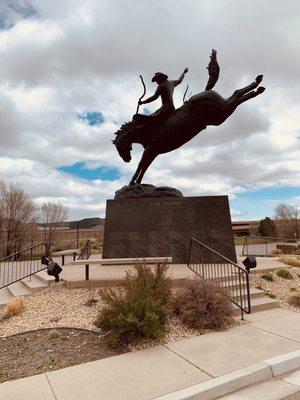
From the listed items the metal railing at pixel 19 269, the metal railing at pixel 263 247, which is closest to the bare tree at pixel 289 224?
the metal railing at pixel 263 247

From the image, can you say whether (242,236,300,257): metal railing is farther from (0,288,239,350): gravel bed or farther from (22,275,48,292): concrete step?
(0,288,239,350): gravel bed

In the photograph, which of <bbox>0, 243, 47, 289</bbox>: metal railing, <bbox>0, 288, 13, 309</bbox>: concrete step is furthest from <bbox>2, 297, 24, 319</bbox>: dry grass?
<bbox>0, 243, 47, 289</bbox>: metal railing

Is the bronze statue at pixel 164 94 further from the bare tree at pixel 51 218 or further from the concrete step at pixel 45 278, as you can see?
the bare tree at pixel 51 218

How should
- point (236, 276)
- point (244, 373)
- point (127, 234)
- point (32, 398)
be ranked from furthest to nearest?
point (127, 234) < point (236, 276) < point (244, 373) < point (32, 398)

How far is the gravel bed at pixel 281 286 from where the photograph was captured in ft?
25.5

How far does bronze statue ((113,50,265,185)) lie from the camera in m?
11.3

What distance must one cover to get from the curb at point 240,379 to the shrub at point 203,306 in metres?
1.48

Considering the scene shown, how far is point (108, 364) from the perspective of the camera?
4.60 meters

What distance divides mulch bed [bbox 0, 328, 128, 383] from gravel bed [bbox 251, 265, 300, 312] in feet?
14.0

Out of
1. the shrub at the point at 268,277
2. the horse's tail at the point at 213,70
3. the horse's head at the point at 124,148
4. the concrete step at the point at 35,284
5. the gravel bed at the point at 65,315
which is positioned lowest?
the gravel bed at the point at 65,315

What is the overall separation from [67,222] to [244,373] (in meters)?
42.6

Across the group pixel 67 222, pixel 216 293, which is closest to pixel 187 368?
pixel 216 293

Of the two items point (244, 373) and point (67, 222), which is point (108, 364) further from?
point (67, 222)

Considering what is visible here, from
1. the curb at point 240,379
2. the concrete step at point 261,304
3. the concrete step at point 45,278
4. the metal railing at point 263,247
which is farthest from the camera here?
the metal railing at point 263,247
